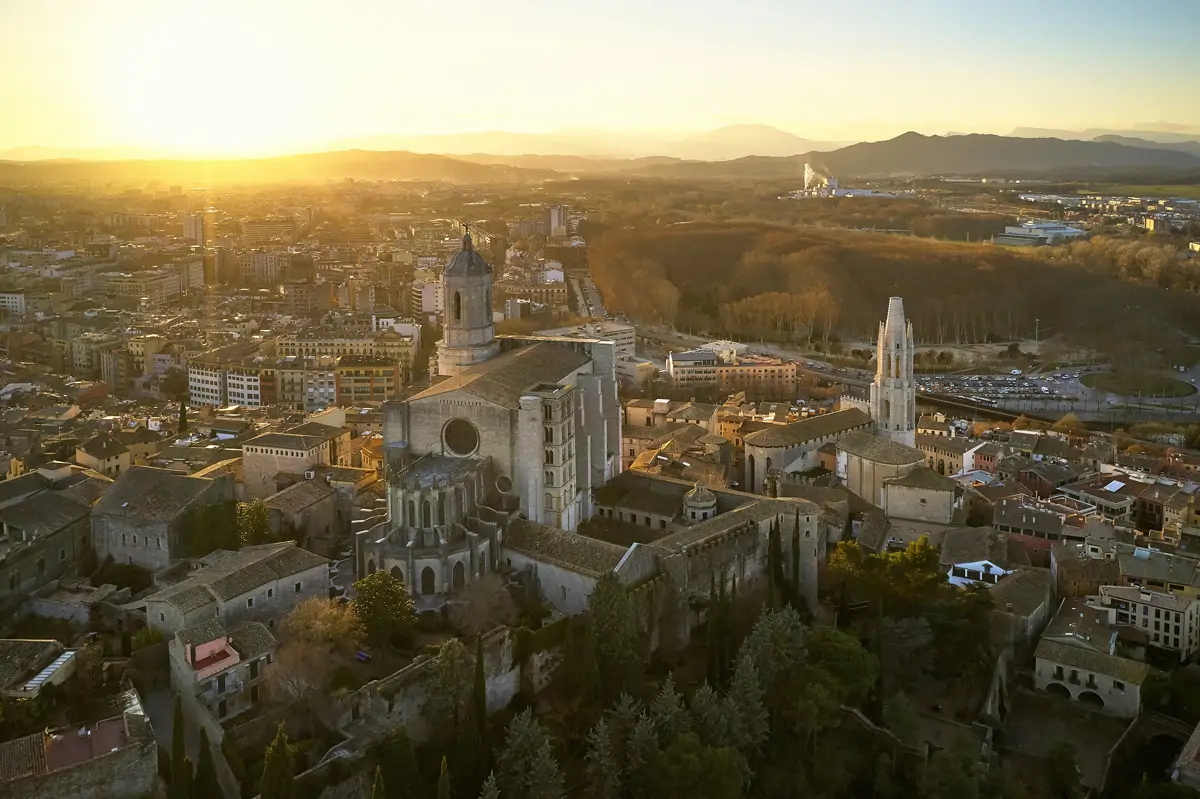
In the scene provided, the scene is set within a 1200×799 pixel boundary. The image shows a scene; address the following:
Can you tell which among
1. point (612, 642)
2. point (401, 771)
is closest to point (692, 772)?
point (612, 642)

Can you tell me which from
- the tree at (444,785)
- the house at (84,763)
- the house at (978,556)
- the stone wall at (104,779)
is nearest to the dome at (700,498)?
the house at (978,556)

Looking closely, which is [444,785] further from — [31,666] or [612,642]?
[31,666]

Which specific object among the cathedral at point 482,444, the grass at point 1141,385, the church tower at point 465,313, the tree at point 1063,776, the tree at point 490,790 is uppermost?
the church tower at point 465,313

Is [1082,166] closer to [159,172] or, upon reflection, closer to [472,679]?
[159,172]

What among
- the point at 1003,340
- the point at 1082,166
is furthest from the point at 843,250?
the point at 1082,166

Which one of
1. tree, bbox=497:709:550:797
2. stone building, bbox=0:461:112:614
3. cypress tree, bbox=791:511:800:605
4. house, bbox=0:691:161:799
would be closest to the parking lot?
cypress tree, bbox=791:511:800:605

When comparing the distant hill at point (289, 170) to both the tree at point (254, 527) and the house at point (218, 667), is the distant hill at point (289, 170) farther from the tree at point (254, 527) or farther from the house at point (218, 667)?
the house at point (218, 667)

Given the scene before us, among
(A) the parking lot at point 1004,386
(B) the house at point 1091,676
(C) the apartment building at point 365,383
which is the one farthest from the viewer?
(A) the parking lot at point 1004,386
